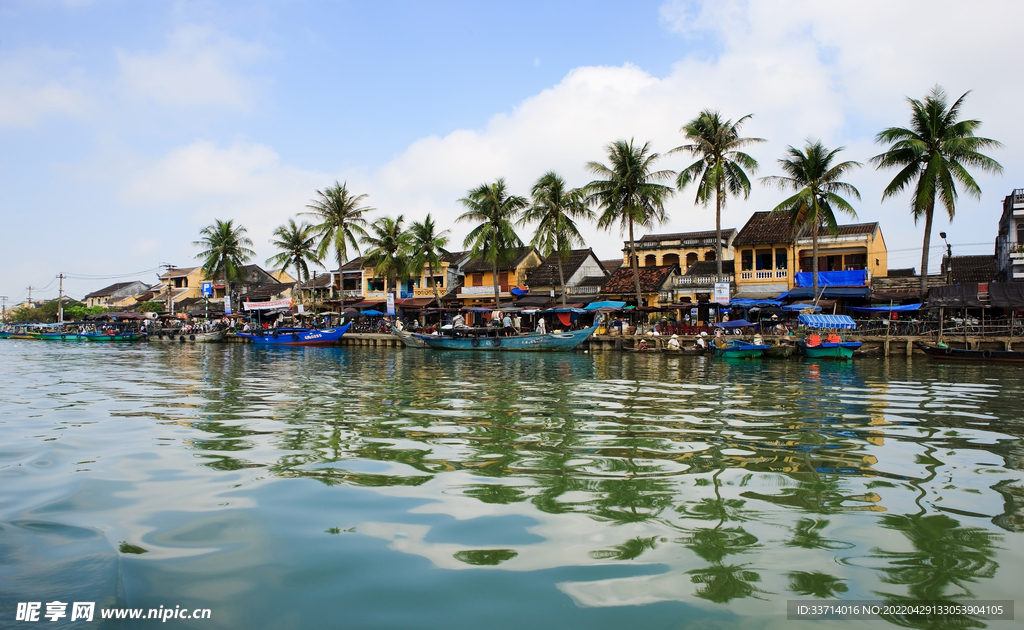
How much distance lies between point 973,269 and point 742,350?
23367 millimetres

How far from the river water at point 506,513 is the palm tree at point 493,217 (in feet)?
104

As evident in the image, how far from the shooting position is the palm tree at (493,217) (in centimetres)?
4231

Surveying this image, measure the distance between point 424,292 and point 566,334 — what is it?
21884 millimetres

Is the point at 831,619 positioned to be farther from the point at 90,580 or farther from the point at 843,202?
the point at 843,202

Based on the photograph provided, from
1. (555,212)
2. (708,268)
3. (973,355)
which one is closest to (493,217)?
(555,212)

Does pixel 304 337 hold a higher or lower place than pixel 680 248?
lower

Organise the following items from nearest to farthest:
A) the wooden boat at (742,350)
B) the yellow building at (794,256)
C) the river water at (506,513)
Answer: the river water at (506,513) < the wooden boat at (742,350) < the yellow building at (794,256)

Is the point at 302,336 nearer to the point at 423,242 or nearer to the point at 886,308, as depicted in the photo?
the point at 423,242

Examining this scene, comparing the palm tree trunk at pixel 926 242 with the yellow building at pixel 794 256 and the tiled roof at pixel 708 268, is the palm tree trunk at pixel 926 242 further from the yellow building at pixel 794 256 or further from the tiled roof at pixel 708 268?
the tiled roof at pixel 708 268

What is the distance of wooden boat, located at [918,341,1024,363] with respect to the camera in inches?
965

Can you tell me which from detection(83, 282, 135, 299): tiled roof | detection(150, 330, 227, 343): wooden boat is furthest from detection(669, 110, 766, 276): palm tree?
detection(83, 282, 135, 299): tiled roof

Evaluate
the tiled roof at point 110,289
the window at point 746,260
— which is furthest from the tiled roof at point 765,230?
the tiled roof at point 110,289

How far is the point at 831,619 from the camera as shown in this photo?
350 centimetres

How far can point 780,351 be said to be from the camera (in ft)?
91.4
